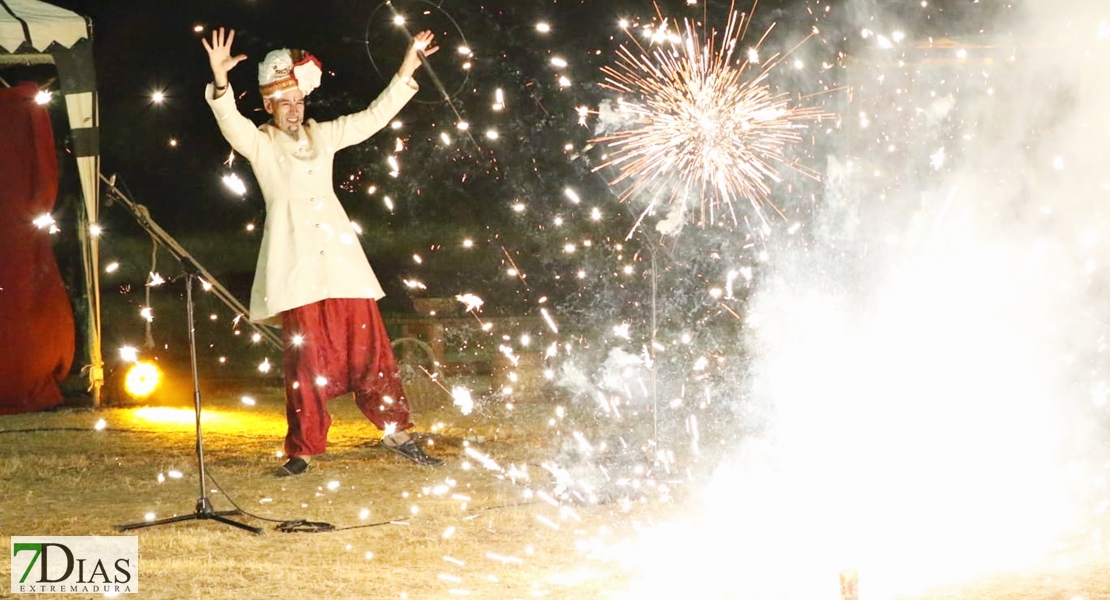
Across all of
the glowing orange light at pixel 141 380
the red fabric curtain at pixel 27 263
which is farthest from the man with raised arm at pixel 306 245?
the glowing orange light at pixel 141 380

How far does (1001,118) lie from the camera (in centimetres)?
846

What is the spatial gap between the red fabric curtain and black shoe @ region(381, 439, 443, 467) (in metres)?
3.27

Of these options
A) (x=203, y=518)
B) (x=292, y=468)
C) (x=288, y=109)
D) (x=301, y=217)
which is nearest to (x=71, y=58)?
(x=288, y=109)

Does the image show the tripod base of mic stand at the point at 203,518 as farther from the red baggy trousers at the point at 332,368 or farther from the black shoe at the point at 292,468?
the red baggy trousers at the point at 332,368

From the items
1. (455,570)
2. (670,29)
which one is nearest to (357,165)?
(670,29)

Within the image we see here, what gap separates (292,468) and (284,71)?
1933 mm

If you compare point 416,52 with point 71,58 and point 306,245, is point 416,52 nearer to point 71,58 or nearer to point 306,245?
point 306,245

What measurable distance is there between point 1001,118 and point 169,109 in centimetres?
783

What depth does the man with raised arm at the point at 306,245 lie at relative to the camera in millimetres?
5832

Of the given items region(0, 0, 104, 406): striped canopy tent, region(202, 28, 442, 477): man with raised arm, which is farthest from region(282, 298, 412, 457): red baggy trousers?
region(0, 0, 104, 406): striped canopy tent

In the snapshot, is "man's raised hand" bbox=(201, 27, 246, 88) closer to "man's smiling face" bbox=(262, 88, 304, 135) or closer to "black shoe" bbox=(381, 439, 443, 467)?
"man's smiling face" bbox=(262, 88, 304, 135)

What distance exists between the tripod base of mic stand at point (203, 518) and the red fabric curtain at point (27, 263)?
12.7ft

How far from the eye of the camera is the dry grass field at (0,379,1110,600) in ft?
12.1

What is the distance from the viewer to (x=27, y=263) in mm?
7973
